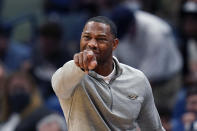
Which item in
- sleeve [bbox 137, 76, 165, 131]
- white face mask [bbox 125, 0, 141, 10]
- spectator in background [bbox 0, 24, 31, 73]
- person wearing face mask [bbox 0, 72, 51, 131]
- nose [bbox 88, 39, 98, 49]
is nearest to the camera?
nose [bbox 88, 39, 98, 49]

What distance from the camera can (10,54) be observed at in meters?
7.68

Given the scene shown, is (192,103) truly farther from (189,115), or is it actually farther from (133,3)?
(133,3)

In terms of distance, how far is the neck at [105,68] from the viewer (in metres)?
3.24

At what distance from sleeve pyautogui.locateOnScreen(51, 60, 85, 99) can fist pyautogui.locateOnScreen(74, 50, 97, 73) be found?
67 millimetres

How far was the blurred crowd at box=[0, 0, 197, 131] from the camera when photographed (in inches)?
233

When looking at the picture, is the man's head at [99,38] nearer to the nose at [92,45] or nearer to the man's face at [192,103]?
the nose at [92,45]

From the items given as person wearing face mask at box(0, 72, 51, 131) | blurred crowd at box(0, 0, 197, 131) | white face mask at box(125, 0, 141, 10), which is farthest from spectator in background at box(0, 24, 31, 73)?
white face mask at box(125, 0, 141, 10)

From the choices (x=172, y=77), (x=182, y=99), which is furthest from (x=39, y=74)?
(x=182, y=99)

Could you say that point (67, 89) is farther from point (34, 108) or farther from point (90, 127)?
point (34, 108)

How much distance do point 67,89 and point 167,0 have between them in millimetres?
5728

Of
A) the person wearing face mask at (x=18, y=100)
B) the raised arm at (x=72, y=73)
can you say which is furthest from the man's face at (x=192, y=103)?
the raised arm at (x=72, y=73)

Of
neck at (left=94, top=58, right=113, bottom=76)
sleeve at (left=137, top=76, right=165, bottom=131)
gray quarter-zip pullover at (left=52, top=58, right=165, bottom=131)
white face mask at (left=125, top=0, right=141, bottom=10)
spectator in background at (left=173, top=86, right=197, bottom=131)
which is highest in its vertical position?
neck at (left=94, top=58, right=113, bottom=76)

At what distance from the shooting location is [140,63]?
6891mm

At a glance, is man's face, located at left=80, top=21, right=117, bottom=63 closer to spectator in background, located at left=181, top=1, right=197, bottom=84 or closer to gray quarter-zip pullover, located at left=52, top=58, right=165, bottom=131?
gray quarter-zip pullover, located at left=52, top=58, right=165, bottom=131
